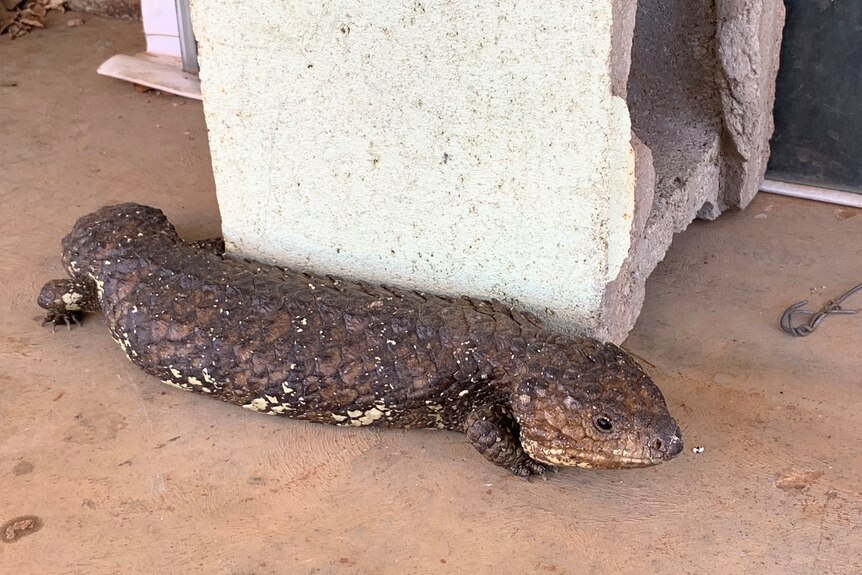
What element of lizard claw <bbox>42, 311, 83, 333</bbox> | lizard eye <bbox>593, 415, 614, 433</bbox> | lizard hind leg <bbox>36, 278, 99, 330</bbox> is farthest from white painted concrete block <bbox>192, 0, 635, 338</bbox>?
lizard claw <bbox>42, 311, 83, 333</bbox>

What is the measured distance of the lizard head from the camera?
2.78 metres

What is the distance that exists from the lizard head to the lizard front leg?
0.23 ft

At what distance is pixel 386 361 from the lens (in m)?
3.04

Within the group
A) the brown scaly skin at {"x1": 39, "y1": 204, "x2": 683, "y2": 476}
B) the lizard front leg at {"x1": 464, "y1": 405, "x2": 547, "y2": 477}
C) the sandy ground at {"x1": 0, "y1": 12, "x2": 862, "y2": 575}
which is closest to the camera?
the sandy ground at {"x1": 0, "y1": 12, "x2": 862, "y2": 575}

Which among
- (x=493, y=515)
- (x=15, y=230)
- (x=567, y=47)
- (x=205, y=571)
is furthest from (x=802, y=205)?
(x=15, y=230)

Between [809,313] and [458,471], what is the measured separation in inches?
63.9

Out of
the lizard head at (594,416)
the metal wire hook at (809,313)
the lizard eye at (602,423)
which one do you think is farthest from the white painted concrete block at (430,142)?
the metal wire hook at (809,313)

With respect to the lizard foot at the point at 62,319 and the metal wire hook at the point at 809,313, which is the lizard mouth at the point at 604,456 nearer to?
the metal wire hook at the point at 809,313

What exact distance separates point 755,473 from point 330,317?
4.83ft

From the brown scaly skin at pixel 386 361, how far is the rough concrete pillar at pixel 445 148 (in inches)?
6.9

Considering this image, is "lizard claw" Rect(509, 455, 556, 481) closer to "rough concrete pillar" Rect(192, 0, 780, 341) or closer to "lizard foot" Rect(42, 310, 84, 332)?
"rough concrete pillar" Rect(192, 0, 780, 341)

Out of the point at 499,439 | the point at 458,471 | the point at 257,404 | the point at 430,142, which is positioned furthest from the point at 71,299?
the point at 499,439

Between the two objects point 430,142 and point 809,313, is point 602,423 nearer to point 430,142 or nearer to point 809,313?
point 430,142

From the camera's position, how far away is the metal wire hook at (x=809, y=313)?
11.8 ft
